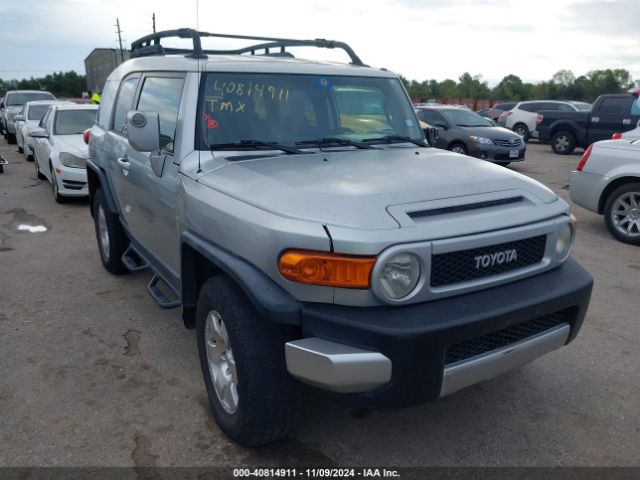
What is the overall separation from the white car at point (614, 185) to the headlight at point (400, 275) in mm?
5443

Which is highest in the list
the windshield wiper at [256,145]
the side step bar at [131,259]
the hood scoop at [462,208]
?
the windshield wiper at [256,145]

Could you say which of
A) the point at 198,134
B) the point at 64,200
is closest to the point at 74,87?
the point at 64,200

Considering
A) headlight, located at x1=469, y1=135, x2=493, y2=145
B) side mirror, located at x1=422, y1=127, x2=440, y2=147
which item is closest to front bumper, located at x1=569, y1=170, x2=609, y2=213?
side mirror, located at x1=422, y1=127, x2=440, y2=147

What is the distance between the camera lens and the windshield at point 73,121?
32.1 feet

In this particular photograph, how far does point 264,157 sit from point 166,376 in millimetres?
1565

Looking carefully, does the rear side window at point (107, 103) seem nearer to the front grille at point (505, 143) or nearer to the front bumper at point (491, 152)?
the front bumper at point (491, 152)

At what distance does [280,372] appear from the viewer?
2465mm

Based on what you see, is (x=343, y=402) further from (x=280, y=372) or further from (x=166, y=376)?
(x=166, y=376)

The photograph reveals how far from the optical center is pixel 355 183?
8.91 feet

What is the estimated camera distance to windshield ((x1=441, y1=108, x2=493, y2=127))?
13375 millimetres

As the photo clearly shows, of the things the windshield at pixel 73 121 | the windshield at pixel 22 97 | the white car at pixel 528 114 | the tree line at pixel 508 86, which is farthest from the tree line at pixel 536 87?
the windshield at pixel 73 121

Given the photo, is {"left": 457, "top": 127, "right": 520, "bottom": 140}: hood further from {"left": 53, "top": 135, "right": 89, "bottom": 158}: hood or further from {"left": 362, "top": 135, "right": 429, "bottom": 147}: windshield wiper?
{"left": 362, "top": 135, "right": 429, "bottom": 147}: windshield wiper

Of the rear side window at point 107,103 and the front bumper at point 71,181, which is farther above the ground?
the rear side window at point 107,103

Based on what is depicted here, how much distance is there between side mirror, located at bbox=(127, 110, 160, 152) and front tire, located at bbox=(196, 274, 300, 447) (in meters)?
1.06
